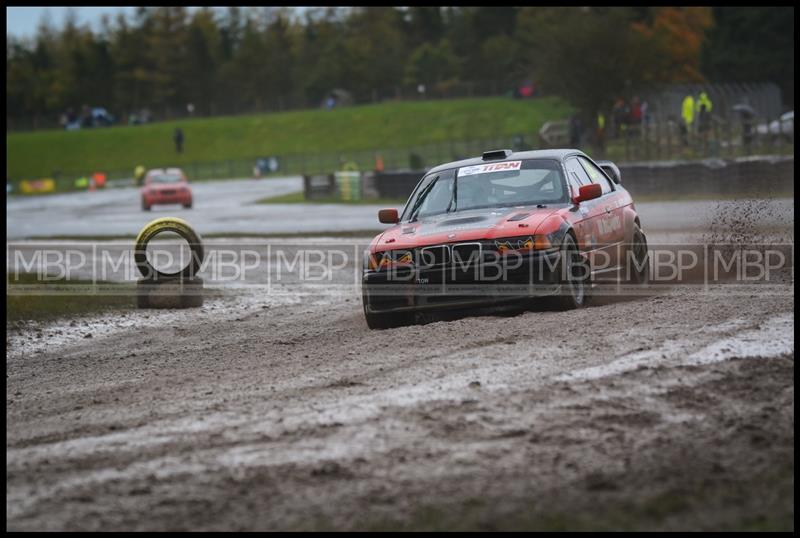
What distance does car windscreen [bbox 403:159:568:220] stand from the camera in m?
10.7

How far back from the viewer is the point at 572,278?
10.0m

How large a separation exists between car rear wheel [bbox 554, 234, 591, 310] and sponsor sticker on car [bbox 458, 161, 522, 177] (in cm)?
119

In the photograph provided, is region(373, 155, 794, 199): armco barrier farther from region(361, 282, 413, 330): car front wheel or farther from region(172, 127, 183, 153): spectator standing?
region(172, 127, 183, 153): spectator standing

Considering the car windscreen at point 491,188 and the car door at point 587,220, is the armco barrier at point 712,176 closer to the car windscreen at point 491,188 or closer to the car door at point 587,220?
the car door at point 587,220

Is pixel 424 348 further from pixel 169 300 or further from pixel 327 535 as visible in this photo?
pixel 169 300

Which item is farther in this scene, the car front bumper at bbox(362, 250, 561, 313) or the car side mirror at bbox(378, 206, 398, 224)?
the car side mirror at bbox(378, 206, 398, 224)

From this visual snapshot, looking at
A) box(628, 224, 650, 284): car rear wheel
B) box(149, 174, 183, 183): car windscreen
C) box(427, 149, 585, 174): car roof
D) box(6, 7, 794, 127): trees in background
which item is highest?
box(6, 7, 794, 127): trees in background

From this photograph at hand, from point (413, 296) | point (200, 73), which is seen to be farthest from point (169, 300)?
point (200, 73)

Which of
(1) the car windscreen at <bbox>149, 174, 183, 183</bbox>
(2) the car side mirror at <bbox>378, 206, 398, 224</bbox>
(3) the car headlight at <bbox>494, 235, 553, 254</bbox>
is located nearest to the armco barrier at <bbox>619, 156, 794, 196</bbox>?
(2) the car side mirror at <bbox>378, 206, 398, 224</bbox>

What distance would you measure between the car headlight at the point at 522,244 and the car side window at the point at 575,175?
1.20 metres

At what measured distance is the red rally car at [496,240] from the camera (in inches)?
380

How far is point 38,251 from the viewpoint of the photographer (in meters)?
23.8

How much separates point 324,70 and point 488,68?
15842 mm

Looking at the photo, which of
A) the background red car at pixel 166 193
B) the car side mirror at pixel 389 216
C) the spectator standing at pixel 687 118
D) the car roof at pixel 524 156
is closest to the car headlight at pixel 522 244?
the car side mirror at pixel 389 216
